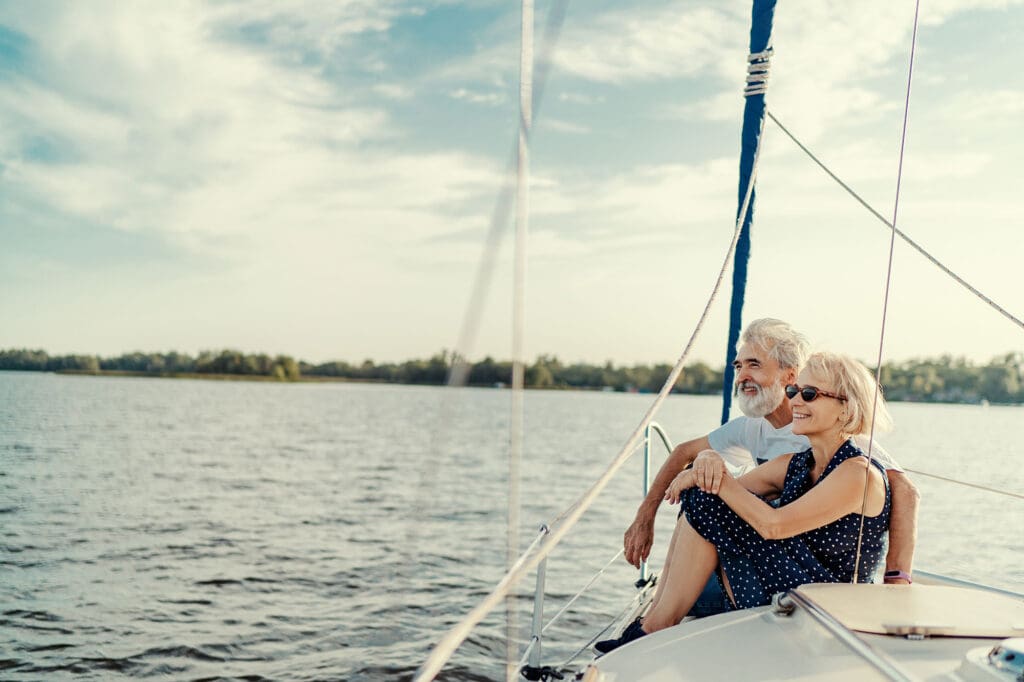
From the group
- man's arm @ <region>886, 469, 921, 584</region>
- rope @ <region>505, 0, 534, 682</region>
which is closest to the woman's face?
man's arm @ <region>886, 469, 921, 584</region>

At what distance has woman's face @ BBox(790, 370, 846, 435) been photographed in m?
2.61

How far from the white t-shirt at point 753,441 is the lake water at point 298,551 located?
59.1 inches

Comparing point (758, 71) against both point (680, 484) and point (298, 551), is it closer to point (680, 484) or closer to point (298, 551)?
point (680, 484)

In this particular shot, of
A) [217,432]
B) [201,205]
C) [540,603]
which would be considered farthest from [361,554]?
[201,205]

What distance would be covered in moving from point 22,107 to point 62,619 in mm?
49295

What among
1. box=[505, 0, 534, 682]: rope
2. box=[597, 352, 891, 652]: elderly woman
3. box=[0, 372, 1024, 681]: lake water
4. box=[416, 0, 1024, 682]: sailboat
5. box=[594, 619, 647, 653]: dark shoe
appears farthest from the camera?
box=[0, 372, 1024, 681]: lake water

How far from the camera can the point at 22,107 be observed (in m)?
47.2

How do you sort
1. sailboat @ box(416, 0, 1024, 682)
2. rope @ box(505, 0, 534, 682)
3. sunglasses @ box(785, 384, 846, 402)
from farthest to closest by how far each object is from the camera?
sunglasses @ box(785, 384, 846, 402) → rope @ box(505, 0, 534, 682) → sailboat @ box(416, 0, 1024, 682)

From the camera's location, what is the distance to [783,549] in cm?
258

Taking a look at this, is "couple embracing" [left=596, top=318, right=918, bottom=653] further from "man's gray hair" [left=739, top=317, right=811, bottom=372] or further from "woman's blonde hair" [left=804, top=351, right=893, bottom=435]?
"man's gray hair" [left=739, top=317, right=811, bottom=372]

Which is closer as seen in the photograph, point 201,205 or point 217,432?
point 217,432

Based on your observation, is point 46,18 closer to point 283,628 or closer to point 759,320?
point 283,628

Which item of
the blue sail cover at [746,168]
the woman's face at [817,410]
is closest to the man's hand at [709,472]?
the woman's face at [817,410]

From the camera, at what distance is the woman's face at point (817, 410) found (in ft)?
8.56
